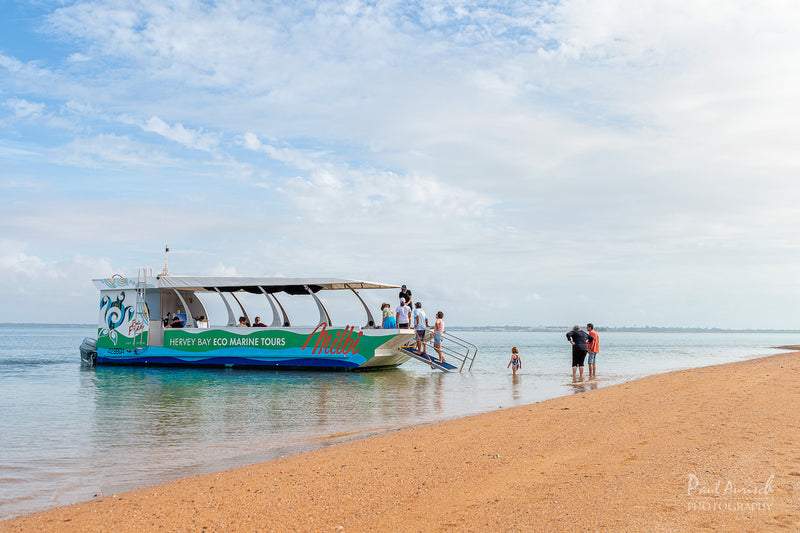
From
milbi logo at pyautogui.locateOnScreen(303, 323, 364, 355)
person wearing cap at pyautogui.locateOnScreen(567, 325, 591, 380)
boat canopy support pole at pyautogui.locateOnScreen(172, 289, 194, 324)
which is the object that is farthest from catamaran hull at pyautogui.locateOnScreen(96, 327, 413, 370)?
person wearing cap at pyautogui.locateOnScreen(567, 325, 591, 380)

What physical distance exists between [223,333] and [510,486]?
19.5 metres

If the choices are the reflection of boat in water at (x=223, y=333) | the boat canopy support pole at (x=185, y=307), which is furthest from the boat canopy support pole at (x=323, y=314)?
the boat canopy support pole at (x=185, y=307)

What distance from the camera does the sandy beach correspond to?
4.14 metres

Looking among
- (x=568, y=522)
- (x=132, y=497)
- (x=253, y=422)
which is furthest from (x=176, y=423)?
(x=568, y=522)

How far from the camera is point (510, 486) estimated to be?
16.1 feet

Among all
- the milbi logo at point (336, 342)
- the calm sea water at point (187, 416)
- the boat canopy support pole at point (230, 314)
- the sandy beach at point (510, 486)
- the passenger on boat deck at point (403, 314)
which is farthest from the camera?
the boat canopy support pole at point (230, 314)

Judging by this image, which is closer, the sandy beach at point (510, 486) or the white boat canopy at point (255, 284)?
the sandy beach at point (510, 486)

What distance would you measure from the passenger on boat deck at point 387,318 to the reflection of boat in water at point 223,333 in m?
0.33

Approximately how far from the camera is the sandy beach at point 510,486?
4.14 meters

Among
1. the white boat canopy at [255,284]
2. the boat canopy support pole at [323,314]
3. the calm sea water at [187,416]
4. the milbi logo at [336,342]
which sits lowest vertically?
the calm sea water at [187,416]

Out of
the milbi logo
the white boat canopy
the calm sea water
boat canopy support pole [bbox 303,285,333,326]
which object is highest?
the white boat canopy

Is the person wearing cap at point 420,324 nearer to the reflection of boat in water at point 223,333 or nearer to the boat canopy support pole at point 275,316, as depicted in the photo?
the reflection of boat in water at point 223,333

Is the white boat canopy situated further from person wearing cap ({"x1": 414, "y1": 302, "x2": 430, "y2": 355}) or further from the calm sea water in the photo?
the calm sea water

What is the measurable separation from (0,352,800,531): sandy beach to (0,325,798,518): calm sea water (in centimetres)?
118
